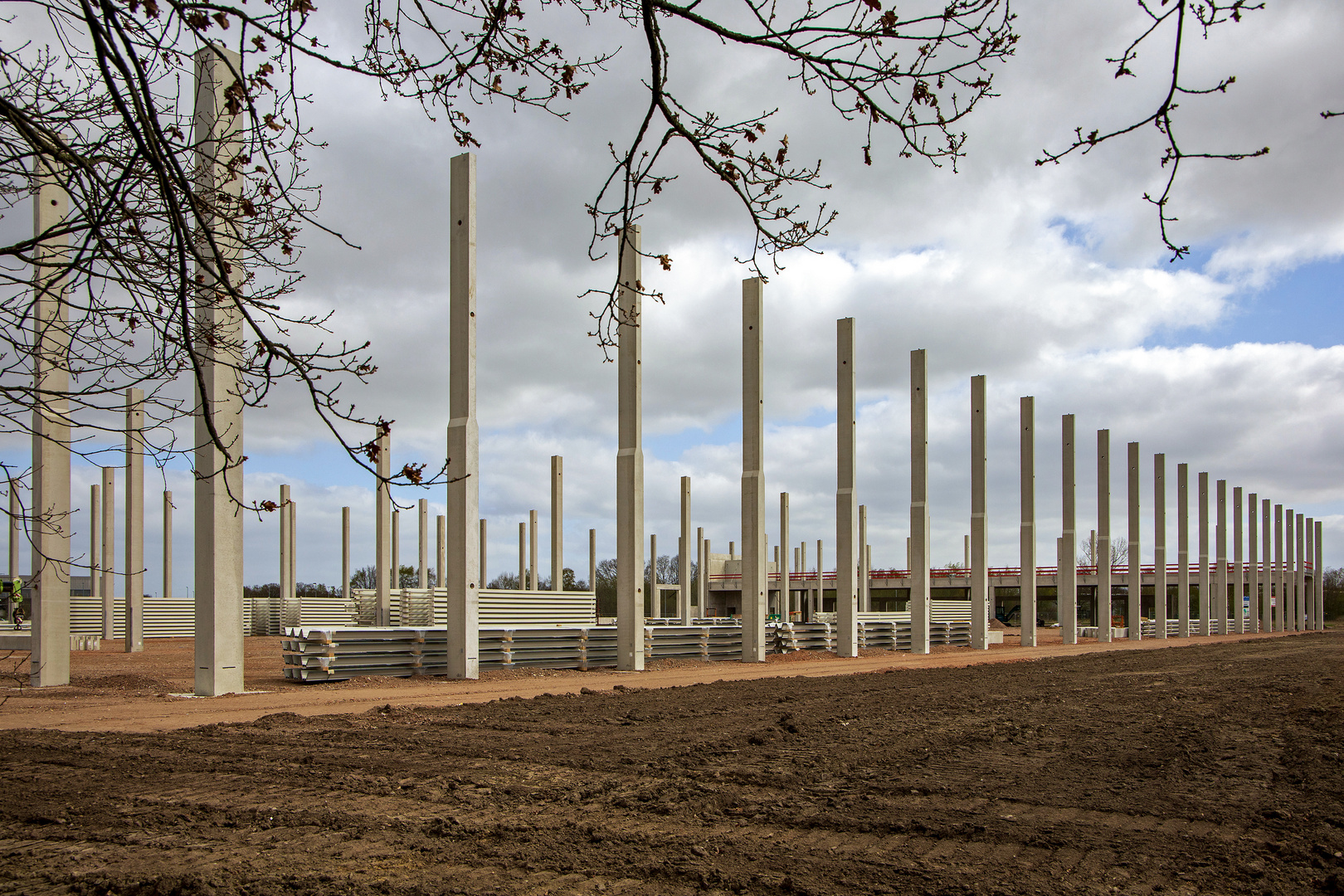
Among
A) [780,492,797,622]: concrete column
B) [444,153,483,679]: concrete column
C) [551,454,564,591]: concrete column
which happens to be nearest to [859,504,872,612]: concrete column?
[780,492,797,622]: concrete column

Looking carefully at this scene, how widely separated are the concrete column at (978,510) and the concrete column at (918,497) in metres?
3.84

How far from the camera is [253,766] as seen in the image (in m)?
8.48

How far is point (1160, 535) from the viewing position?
5553 cm

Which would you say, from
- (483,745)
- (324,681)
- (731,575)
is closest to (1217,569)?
(731,575)

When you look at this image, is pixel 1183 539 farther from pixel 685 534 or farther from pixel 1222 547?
pixel 685 534

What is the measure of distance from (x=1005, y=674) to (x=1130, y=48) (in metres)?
17.5

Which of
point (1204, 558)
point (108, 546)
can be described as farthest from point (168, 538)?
point (1204, 558)

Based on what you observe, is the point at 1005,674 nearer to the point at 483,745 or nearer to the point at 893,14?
the point at 483,745

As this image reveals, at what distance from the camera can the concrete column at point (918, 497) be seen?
106ft

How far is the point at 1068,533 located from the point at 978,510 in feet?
27.8

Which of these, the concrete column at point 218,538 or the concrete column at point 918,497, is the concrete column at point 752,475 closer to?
the concrete column at point 918,497

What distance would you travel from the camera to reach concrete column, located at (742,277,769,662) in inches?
982

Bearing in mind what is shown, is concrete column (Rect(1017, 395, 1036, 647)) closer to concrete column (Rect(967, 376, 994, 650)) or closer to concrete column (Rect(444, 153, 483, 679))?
concrete column (Rect(967, 376, 994, 650))

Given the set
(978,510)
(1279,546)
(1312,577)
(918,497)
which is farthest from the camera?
(1312,577)
